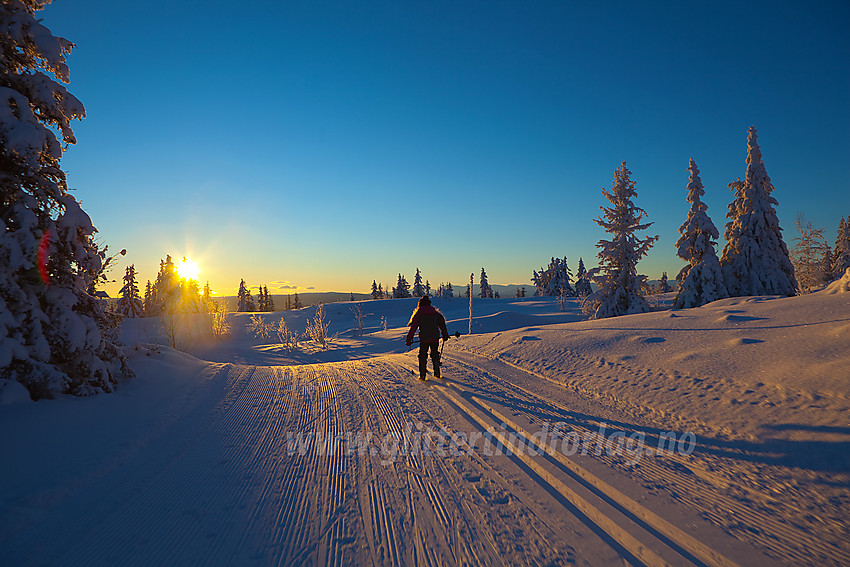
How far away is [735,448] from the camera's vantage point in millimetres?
4148

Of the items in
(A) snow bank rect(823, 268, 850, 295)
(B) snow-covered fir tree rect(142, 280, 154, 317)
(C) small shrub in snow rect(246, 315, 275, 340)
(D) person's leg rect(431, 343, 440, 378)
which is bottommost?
(C) small shrub in snow rect(246, 315, 275, 340)

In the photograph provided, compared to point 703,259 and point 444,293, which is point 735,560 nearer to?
point 703,259

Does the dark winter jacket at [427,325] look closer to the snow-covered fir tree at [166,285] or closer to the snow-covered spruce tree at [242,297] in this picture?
the snow-covered fir tree at [166,285]

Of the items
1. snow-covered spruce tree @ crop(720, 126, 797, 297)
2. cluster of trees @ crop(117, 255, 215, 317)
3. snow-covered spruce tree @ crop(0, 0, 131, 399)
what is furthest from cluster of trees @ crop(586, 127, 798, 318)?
cluster of trees @ crop(117, 255, 215, 317)

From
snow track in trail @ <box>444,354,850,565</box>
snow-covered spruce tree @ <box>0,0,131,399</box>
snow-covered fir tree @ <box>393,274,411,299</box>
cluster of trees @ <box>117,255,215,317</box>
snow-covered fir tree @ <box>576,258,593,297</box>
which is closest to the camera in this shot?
snow track in trail @ <box>444,354,850,565</box>

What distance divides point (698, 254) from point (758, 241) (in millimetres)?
3623

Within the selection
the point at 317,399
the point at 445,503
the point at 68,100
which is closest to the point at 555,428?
the point at 445,503

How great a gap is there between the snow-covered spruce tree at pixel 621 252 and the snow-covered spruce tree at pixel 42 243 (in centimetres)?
2306

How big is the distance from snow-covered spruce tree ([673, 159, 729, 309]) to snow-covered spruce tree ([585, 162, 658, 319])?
4520 mm

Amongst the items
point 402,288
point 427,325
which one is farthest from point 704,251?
point 402,288

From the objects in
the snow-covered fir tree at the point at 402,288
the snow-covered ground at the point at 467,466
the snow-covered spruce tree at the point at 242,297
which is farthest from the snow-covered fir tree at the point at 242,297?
the snow-covered ground at the point at 467,466

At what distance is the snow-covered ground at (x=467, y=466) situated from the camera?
107 inches

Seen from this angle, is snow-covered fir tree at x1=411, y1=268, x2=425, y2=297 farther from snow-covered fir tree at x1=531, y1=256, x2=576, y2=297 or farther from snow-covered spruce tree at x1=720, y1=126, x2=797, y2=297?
snow-covered spruce tree at x1=720, y1=126, x2=797, y2=297

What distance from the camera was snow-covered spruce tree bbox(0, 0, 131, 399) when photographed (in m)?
5.13
